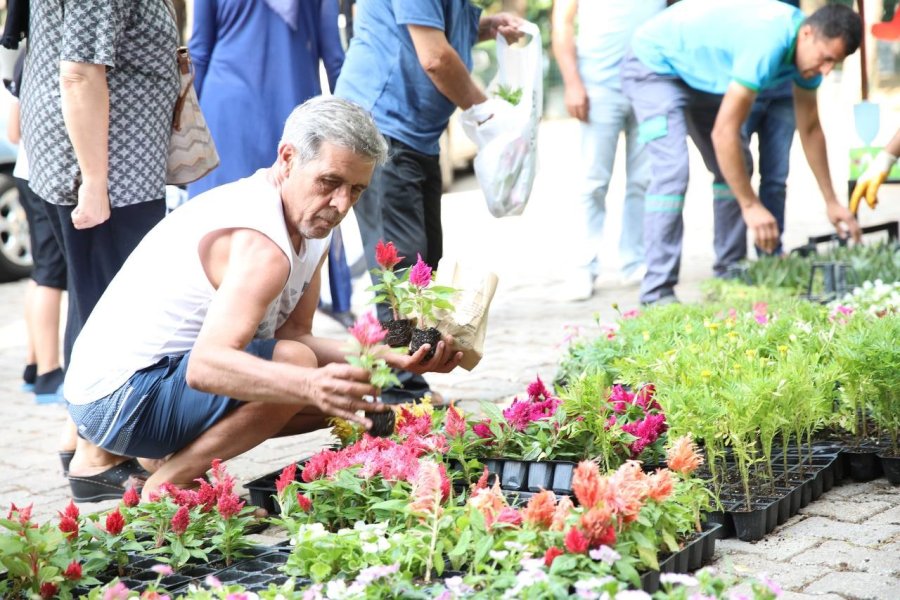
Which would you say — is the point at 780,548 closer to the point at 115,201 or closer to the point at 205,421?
the point at 205,421

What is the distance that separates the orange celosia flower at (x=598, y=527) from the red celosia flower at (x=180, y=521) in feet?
3.67

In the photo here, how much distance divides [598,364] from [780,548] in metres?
1.12

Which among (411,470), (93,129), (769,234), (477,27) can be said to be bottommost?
(411,470)

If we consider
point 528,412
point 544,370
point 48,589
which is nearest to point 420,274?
point 528,412

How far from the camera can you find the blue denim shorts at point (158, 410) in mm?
3529

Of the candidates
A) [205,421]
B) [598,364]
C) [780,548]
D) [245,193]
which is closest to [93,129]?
[245,193]

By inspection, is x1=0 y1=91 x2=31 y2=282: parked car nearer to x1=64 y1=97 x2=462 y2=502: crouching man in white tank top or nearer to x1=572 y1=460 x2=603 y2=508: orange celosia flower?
x1=64 y1=97 x2=462 y2=502: crouching man in white tank top

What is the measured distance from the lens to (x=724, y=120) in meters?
5.80

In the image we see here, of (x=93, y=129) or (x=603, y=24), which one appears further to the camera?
(x=603, y=24)

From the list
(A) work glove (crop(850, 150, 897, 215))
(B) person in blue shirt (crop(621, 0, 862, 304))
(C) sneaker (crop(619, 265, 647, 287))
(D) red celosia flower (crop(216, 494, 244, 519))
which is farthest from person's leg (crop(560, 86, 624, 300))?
(D) red celosia flower (crop(216, 494, 244, 519))

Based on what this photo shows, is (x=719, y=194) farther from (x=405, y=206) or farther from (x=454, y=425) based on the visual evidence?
(x=454, y=425)

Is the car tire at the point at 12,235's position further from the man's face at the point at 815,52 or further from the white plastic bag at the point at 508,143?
the man's face at the point at 815,52

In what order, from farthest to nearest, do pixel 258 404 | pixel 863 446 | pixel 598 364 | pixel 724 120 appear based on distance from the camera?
pixel 724 120, pixel 598 364, pixel 863 446, pixel 258 404

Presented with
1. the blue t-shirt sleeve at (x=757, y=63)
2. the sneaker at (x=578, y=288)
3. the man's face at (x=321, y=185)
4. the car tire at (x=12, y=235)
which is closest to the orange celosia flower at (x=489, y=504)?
the man's face at (x=321, y=185)
